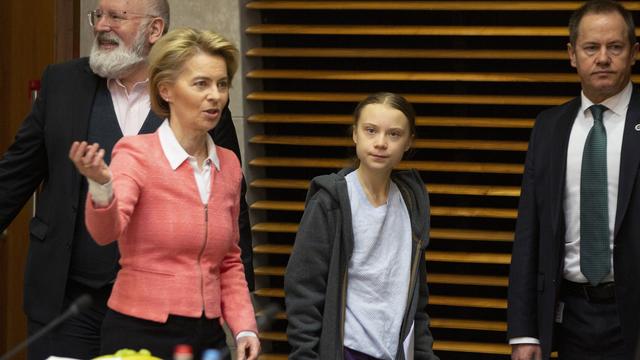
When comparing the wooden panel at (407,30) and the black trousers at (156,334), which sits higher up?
the wooden panel at (407,30)

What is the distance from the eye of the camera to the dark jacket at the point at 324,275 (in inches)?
171

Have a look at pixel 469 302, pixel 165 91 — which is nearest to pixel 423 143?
pixel 469 302

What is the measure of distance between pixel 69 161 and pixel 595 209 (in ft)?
6.03

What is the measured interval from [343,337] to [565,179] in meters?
1.01

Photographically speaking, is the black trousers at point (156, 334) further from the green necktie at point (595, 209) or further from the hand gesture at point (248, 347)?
the green necktie at point (595, 209)

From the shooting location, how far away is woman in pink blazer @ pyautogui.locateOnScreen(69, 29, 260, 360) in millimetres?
3840

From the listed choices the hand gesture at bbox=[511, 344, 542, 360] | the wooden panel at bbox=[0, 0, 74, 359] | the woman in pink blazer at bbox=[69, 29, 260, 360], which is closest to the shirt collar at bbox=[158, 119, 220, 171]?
the woman in pink blazer at bbox=[69, 29, 260, 360]

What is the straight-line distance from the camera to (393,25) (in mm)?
6469

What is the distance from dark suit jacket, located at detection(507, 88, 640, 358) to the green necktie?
5 cm

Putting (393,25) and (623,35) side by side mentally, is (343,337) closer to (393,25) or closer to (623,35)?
(623,35)

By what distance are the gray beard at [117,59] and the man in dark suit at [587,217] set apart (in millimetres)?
1468

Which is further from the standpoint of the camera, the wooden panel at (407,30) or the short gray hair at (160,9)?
the wooden panel at (407,30)

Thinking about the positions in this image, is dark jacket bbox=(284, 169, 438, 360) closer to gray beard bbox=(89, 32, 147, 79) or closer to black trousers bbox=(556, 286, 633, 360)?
black trousers bbox=(556, 286, 633, 360)

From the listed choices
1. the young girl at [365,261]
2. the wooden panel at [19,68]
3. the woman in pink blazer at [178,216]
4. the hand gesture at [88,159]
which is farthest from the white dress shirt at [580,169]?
the wooden panel at [19,68]
